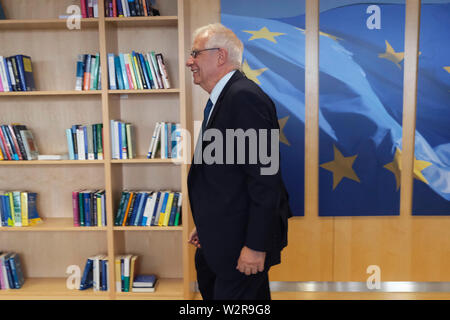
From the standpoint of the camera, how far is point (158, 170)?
297 cm

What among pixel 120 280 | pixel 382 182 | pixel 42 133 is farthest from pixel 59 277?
pixel 382 182

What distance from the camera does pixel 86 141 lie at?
107 inches

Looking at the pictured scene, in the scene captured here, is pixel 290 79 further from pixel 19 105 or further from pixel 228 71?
pixel 19 105

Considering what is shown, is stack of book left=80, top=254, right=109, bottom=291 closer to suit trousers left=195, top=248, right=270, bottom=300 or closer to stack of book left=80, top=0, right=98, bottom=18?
suit trousers left=195, top=248, right=270, bottom=300

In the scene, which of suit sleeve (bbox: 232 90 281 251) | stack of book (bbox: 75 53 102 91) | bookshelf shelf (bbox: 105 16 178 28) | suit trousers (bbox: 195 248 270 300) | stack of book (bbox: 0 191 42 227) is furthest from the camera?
stack of book (bbox: 0 191 42 227)

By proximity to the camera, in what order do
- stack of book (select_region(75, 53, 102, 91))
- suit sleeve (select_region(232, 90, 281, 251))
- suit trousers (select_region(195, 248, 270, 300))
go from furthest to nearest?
stack of book (select_region(75, 53, 102, 91)), suit trousers (select_region(195, 248, 270, 300)), suit sleeve (select_region(232, 90, 281, 251))

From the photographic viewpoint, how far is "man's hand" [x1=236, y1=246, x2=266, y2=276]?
1580 millimetres

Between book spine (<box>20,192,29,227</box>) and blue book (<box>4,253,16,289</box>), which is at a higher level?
book spine (<box>20,192,29,227</box>)

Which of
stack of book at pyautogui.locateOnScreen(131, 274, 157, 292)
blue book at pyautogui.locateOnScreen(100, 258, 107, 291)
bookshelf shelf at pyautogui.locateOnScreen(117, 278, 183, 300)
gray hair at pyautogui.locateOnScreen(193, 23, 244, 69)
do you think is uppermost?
gray hair at pyautogui.locateOnScreen(193, 23, 244, 69)

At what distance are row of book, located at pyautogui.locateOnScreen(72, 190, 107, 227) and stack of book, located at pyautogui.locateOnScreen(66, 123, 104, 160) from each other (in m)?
0.25

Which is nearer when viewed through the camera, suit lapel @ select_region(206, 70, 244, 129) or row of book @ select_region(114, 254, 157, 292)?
suit lapel @ select_region(206, 70, 244, 129)

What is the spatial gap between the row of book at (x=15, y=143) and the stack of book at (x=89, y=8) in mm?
873

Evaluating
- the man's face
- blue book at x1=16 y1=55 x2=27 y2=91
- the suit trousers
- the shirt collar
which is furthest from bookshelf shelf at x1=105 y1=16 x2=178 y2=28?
the suit trousers

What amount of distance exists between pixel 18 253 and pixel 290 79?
237cm
